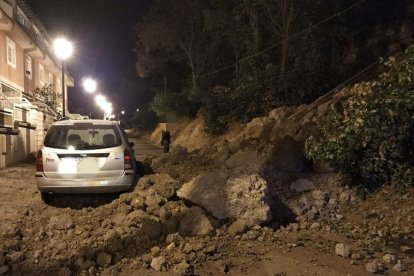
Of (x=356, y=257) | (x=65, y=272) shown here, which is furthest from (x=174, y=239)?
(x=356, y=257)

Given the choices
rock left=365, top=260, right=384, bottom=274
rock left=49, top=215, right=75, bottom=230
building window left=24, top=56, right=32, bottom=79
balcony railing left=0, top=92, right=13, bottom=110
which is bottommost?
rock left=365, top=260, right=384, bottom=274

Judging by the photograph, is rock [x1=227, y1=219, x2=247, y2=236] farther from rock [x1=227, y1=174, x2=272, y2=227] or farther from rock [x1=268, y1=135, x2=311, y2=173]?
rock [x1=268, y1=135, x2=311, y2=173]

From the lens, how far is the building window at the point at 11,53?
17.7 metres

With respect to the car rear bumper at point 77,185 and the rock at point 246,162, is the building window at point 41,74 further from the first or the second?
the car rear bumper at point 77,185

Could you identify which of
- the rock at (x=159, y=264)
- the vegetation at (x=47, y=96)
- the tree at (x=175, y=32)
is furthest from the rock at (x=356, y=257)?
the tree at (x=175, y=32)

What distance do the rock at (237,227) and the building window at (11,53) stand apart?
45.6ft

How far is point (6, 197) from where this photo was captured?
9180 mm

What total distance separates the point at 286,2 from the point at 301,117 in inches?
314

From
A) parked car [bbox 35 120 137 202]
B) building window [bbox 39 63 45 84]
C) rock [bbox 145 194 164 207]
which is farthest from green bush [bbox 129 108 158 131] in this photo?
rock [bbox 145 194 164 207]

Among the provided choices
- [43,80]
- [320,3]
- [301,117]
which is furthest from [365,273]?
[43,80]

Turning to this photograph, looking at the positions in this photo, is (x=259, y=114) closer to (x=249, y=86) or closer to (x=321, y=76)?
(x=249, y=86)

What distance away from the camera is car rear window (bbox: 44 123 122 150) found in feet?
27.2

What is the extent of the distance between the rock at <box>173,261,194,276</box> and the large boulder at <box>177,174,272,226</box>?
158cm

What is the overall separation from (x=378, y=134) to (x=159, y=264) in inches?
166
